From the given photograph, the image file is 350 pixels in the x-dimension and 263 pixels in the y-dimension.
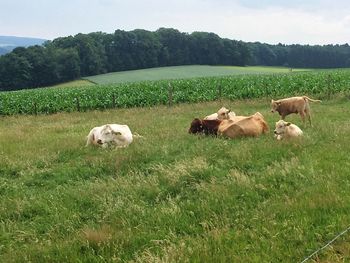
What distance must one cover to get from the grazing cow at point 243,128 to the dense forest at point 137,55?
209 ft

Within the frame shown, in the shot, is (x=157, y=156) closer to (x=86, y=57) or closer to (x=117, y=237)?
(x=117, y=237)

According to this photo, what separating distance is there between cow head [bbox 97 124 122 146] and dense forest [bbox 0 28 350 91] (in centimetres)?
6278

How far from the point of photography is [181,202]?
6727 mm

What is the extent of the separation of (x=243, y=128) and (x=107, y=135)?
12.0 ft

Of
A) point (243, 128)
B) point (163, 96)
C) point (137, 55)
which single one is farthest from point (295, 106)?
point (137, 55)

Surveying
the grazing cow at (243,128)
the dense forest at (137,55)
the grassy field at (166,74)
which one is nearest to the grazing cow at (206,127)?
the grazing cow at (243,128)

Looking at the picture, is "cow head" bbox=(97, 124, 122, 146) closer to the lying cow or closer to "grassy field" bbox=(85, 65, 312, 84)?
the lying cow

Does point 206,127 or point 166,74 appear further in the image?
point 166,74

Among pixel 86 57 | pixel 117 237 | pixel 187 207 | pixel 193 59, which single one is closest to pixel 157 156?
pixel 187 207

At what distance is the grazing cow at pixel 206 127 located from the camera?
520 inches

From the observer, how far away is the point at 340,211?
5711 millimetres

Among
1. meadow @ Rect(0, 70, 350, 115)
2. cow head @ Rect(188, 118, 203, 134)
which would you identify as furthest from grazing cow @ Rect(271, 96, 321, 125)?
meadow @ Rect(0, 70, 350, 115)

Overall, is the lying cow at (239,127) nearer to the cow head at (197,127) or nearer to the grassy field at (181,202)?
the cow head at (197,127)

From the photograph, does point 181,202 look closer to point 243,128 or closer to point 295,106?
point 243,128
